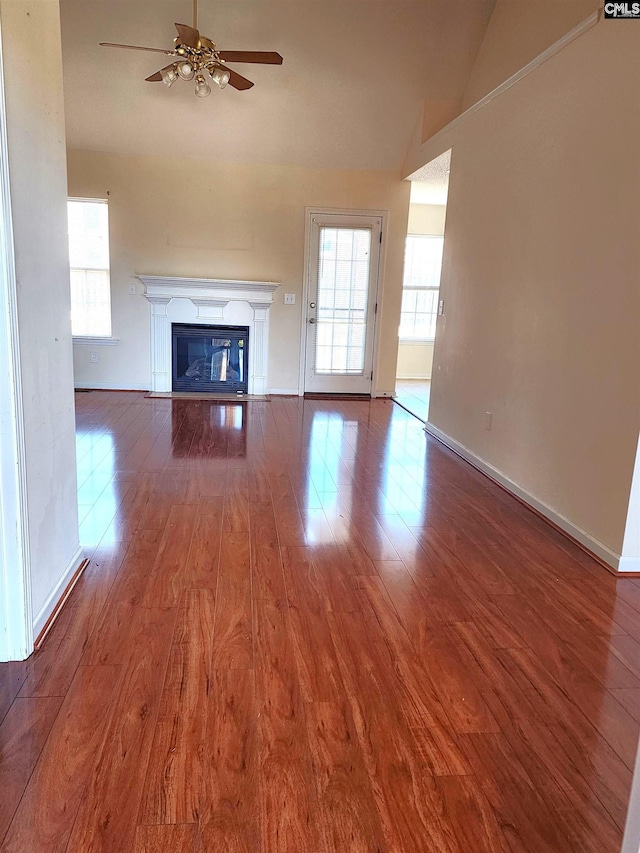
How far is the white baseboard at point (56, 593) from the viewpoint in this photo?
2043 mm

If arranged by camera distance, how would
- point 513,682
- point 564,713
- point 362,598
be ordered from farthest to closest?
1. point 362,598
2. point 513,682
3. point 564,713

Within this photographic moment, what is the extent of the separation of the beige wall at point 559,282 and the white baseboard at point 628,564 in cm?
5

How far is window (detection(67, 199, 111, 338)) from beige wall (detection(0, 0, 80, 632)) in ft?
16.2

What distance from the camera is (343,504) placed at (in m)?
3.55

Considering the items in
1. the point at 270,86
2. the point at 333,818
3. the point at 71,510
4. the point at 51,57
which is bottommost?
the point at 333,818

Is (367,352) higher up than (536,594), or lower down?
higher up

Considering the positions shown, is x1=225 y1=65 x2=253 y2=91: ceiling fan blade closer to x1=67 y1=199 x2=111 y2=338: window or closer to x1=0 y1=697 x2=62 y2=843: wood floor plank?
x1=67 y1=199 x2=111 y2=338: window

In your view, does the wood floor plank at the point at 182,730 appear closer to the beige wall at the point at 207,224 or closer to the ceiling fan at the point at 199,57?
the ceiling fan at the point at 199,57

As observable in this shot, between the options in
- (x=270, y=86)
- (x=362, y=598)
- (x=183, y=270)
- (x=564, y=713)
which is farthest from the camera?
(x=183, y=270)

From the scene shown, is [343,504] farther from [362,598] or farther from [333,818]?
[333,818]

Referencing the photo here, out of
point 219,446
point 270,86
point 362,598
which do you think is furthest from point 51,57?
point 270,86

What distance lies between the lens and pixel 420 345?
9.16 m

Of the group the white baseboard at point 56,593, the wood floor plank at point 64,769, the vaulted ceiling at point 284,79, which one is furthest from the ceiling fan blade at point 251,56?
the wood floor plank at point 64,769

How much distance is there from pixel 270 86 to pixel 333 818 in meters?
6.15
